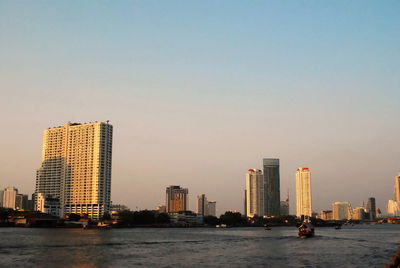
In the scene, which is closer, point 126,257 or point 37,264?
point 37,264

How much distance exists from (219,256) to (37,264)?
1219 inches

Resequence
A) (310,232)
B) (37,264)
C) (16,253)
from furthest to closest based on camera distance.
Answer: (310,232), (16,253), (37,264)

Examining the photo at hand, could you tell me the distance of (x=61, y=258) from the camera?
74.9 meters

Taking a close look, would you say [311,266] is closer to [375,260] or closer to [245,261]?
[245,261]

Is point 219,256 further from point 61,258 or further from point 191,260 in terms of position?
point 61,258

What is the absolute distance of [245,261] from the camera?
241 ft

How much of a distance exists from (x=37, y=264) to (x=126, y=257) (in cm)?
1615

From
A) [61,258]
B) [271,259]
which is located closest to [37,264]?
[61,258]

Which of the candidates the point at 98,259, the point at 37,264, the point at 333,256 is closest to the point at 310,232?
the point at 333,256

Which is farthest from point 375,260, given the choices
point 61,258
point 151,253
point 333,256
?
point 61,258

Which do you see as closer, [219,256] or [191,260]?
[191,260]

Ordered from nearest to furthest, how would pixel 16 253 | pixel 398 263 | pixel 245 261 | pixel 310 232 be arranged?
1. pixel 398 263
2. pixel 245 261
3. pixel 16 253
4. pixel 310 232

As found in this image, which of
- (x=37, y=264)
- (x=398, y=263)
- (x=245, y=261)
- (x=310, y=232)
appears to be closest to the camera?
(x=398, y=263)

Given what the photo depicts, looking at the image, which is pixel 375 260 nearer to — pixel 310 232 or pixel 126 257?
pixel 126 257
